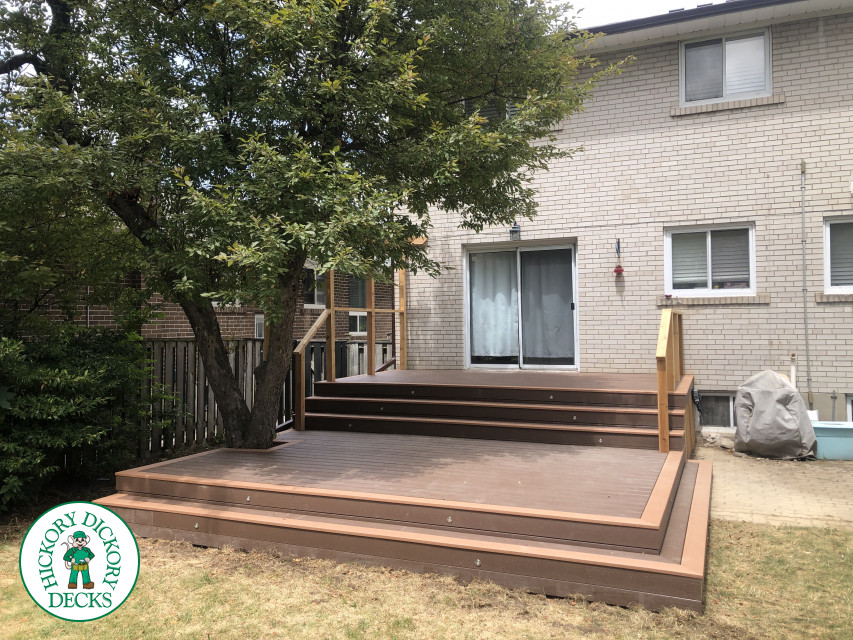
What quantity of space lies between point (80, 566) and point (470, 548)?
7.27ft

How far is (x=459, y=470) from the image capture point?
532 cm

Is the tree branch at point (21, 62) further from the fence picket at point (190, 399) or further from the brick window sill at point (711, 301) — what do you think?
the brick window sill at point (711, 301)

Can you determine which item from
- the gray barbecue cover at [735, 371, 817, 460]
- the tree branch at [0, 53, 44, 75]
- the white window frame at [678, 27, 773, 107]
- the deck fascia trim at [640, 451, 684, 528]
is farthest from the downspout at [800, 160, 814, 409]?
the tree branch at [0, 53, 44, 75]

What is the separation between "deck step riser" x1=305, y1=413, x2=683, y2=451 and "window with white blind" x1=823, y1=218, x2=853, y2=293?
13.2 ft

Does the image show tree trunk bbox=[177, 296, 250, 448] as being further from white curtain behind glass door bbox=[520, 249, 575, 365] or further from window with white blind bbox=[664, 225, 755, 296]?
window with white blind bbox=[664, 225, 755, 296]

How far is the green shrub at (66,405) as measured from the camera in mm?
5035

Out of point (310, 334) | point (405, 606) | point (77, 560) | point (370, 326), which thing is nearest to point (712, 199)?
point (370, 326)

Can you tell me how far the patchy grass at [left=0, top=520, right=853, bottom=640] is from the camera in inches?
130

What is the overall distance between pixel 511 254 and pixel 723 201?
125 inches

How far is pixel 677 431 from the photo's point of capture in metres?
6.09

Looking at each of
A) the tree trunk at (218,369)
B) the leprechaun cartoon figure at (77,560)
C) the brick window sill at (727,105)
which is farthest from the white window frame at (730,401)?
the leprechaun cartoon figure at (77,560)

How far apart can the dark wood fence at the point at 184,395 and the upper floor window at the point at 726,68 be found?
727 cm

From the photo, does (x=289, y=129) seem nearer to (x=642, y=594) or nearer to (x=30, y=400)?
(x=30, y=400)

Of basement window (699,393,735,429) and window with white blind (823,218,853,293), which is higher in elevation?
window with white blind (823,218,853,293)
